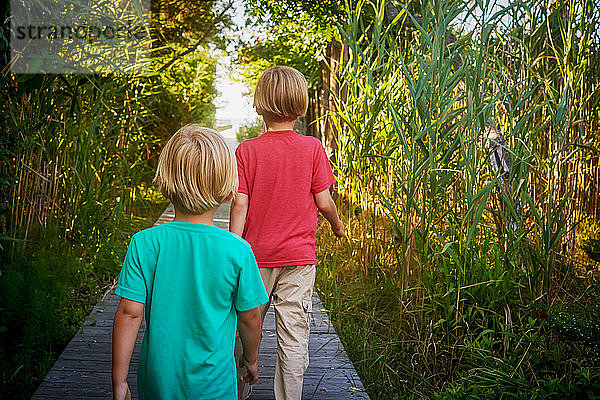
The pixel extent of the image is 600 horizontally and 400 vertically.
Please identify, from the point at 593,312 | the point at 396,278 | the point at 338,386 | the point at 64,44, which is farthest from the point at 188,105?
the point at 593,312

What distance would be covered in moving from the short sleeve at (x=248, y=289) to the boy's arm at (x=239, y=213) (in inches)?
25.1

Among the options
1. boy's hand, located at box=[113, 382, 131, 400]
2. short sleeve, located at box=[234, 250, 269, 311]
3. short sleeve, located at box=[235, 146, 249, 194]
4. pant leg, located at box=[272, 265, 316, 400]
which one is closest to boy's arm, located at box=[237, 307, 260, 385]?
short sleeve, located at box=[234, 250, 269, 311]

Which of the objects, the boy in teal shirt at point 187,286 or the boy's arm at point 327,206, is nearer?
the boy in teal shirt at point 187,286

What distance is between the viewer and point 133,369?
8.41ft

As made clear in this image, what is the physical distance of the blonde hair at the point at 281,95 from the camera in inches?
80.7

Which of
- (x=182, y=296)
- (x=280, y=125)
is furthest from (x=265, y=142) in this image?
(x=182, y=296)

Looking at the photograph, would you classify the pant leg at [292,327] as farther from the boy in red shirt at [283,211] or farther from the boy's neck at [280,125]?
the boy's neck at [280,125]

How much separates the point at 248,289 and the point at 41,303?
5.18ft

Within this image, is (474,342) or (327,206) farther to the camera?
(474,342)

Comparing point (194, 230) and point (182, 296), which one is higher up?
point (194, 230)

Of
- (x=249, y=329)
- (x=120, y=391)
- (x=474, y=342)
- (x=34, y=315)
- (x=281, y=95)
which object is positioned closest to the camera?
(x=120, y=391)

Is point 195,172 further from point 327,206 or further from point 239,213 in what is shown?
point 327,206

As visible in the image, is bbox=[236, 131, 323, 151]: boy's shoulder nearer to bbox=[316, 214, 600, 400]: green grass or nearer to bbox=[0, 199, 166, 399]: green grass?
bbox=[316, 214, 600, 400]: green grass

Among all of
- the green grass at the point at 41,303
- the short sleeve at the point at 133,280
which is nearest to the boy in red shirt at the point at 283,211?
the short sleeve at the point at 133,280
